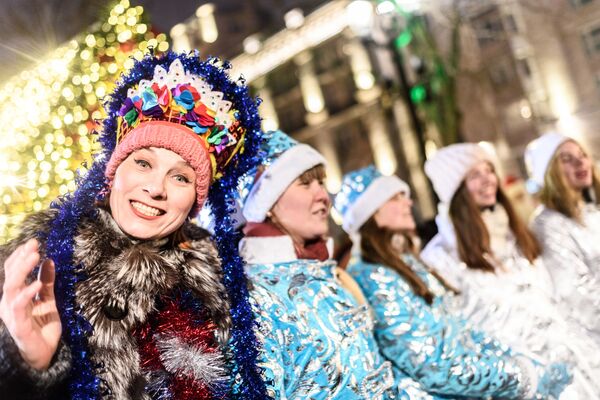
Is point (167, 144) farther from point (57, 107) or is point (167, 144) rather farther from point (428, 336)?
point (57, 107)

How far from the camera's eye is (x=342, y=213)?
366cm

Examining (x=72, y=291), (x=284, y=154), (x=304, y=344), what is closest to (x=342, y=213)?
(x=284, y=154)

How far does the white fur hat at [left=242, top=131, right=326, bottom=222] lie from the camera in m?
2.65

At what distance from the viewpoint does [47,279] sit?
1551mm

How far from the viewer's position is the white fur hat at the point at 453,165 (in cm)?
409

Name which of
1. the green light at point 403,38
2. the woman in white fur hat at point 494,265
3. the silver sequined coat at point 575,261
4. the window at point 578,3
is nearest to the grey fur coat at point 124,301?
the woman in white fur hat at point 494,265

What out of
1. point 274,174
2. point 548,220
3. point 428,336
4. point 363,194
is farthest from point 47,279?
point 548,220

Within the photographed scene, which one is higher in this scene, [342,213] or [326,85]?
[326,85]

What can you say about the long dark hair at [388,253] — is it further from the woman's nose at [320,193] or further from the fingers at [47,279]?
the fingers at [47,279]

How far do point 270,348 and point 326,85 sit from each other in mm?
28207

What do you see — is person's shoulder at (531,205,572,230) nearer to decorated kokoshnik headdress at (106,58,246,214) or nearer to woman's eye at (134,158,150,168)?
decorated kokoshnik headdress at (106,58,246,214)

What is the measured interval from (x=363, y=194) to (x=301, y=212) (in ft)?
3.11

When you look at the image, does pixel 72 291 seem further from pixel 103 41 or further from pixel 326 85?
Result: pixel 326 85

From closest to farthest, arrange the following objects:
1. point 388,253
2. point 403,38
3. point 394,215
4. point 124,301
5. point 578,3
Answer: point 124,301, point 388,253, point 394,215, point 403,38, point 578,3
